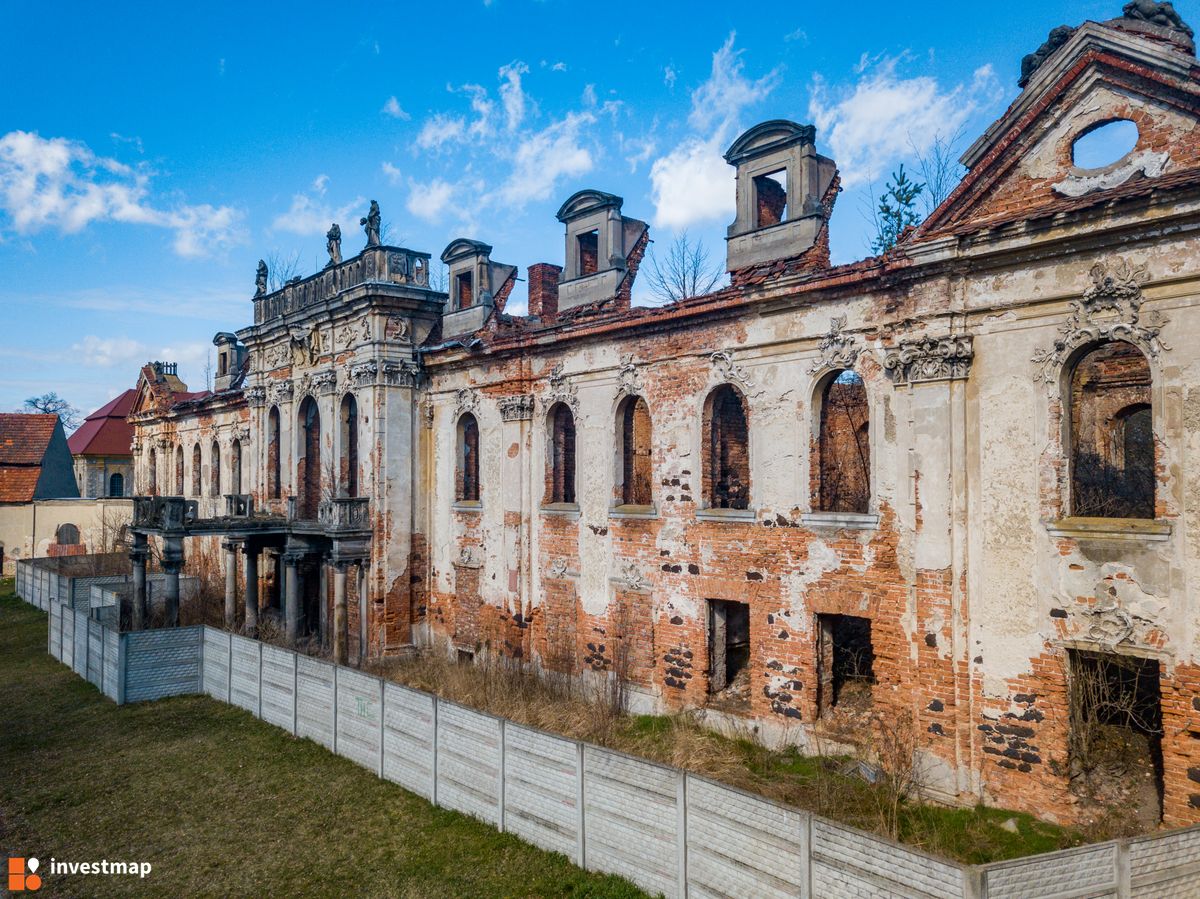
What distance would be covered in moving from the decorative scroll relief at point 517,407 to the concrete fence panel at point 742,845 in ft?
32.8

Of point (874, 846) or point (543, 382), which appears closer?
point (874, 846)

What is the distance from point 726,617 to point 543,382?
19.2 ft

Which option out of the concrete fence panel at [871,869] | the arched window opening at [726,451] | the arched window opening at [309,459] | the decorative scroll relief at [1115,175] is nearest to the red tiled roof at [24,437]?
the arched window opening at [309,459]

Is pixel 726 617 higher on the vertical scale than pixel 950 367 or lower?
lower

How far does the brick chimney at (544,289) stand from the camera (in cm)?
1786

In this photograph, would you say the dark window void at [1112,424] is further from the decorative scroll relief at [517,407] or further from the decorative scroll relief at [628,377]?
the decorative scroll relief at [517,407]

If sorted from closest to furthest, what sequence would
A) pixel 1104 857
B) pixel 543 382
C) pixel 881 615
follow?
pixel 1104 857 < pixel 881 615 < pixel 543 382

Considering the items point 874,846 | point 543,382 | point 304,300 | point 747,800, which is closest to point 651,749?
point 747,800

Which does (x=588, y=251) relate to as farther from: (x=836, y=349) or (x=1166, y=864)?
(x=1166, y=864)

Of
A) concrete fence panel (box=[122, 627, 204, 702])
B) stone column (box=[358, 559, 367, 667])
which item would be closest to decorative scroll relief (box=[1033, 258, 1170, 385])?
stone column (box=[358, 559, 367, 667])

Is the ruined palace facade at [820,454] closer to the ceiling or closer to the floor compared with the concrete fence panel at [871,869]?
closer to the ceiling

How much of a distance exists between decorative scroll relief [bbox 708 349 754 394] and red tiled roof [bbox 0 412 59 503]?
1402 inches

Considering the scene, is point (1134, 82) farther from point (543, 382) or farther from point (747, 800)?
point (543, 382)

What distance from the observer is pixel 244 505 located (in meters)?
22.9
